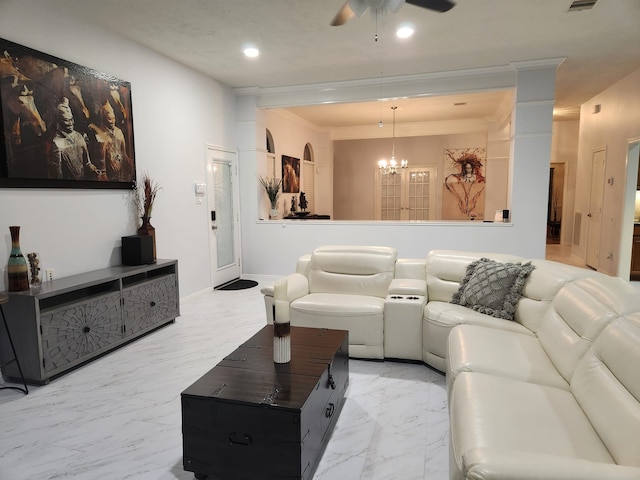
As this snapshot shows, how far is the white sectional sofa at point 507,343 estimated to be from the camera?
1.40m

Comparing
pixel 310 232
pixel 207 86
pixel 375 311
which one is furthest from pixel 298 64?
pixel 375 311

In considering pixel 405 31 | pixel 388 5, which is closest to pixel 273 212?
pixel 405 31

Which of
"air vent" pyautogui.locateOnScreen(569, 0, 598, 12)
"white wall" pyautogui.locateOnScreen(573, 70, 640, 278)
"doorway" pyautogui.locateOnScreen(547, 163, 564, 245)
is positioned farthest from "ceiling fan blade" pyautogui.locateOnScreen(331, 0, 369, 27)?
"doorway" pyautogui.locateOnScreen(547, 163, 564, 245)

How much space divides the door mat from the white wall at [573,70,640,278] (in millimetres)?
5466

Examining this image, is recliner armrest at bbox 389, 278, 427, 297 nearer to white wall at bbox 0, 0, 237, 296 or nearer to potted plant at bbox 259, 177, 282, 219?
white wall at bbox 0, 0, 237, 296

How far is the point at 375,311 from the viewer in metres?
3.20

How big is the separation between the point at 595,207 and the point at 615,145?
4.50 feet

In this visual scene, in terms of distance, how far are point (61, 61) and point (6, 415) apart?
275cm

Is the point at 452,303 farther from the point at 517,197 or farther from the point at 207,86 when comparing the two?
the point at 207,86

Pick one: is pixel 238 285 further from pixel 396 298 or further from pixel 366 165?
pixel 366 165

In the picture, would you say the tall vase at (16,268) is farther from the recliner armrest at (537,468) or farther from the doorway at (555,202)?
the doorway at (555,202)

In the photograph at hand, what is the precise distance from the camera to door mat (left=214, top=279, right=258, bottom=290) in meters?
5.93

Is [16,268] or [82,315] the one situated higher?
[16,268]

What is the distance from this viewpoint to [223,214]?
20.2ft
